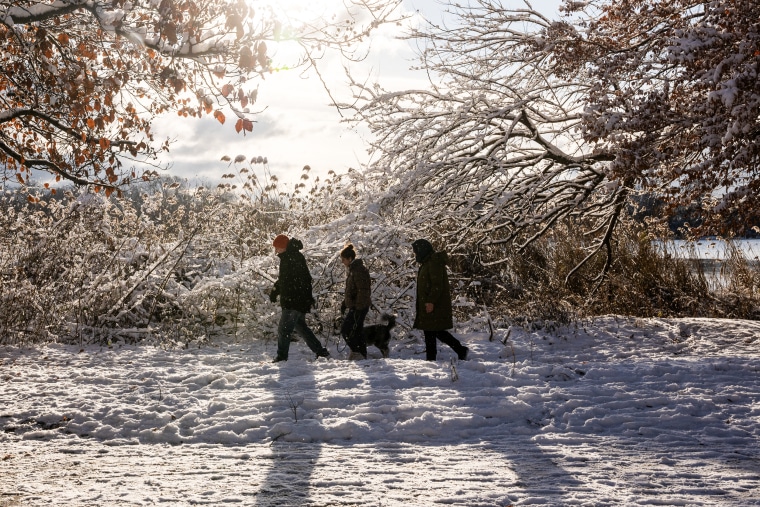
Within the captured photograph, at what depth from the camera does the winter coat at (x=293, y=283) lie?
866cm

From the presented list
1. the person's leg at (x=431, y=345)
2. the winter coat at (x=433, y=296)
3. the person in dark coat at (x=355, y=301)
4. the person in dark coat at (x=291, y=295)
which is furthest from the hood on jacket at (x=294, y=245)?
the person's leg at (x=431, y=345)

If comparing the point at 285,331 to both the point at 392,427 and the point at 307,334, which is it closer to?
the point at 307,334

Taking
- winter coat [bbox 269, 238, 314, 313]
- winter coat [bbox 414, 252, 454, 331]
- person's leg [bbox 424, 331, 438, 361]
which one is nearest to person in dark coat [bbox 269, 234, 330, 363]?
winter coat [bbox 269, 238, 314, 313]

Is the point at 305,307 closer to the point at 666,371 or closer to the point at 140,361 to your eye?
the point at 140,361

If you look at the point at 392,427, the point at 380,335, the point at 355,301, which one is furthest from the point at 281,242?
the point at 392,427

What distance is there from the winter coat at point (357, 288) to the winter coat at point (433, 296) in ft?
→ 3.02

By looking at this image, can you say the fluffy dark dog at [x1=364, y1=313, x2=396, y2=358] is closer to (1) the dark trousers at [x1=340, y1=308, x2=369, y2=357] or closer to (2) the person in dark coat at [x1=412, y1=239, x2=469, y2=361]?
(1) the dark trousers at [x1=340, y1=308, x2=369, y2=357]

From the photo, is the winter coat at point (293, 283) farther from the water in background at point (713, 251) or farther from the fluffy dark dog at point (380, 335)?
the water in background at point (713, 251)

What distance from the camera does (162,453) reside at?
16.6ft

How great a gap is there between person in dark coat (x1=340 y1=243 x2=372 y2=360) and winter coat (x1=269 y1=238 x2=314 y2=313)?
604mm

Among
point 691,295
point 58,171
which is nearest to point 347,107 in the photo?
point 58,171

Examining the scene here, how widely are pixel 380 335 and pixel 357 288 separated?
33.0 inches

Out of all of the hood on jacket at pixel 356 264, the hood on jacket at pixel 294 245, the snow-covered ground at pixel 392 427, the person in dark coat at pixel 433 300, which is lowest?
the snow-covered ground at pixel 392 427

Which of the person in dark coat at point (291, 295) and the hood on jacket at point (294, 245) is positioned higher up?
the hood on jacket at point (294, 245)
